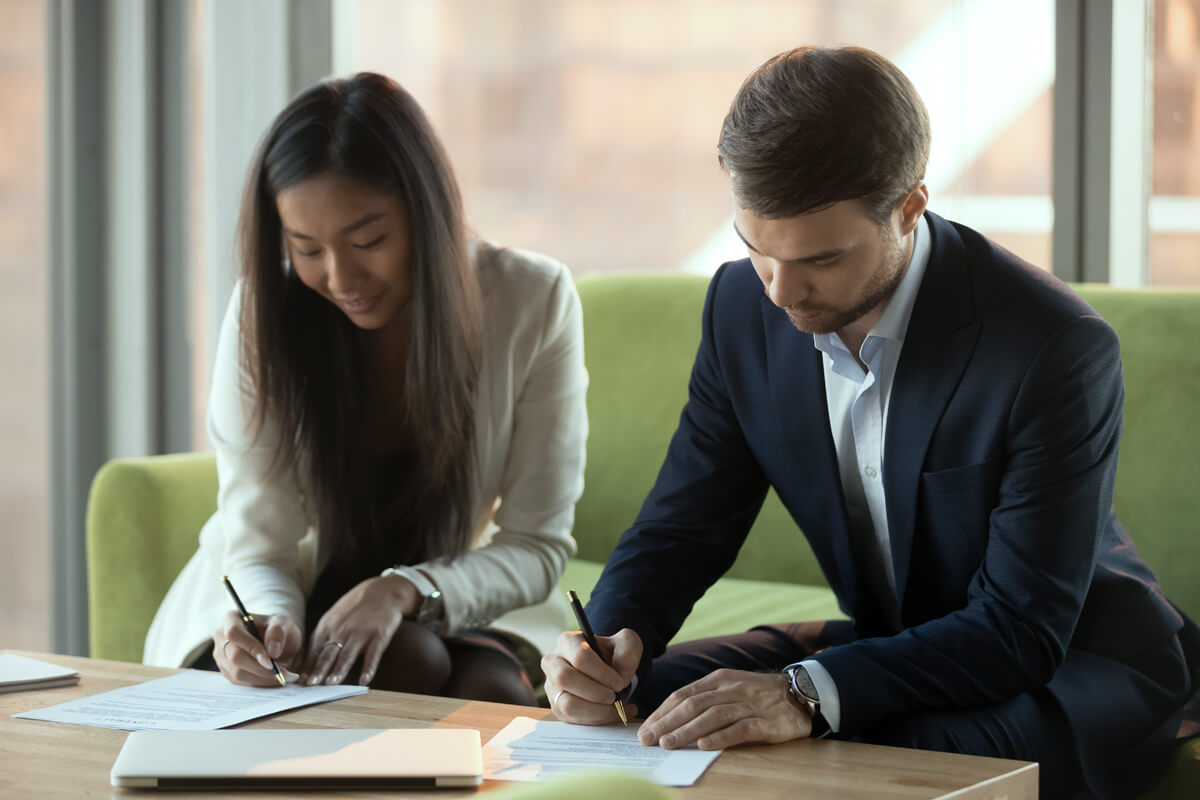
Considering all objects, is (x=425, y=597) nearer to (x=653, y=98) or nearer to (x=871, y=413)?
(x=871, y=413)

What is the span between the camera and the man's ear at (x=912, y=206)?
145 centimetres

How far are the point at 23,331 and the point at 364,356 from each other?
1746mm

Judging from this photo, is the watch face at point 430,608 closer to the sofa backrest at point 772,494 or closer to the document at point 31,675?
the document at point 31,675

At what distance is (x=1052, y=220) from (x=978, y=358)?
1357 millimetres

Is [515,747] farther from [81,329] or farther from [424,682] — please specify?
[81,329]

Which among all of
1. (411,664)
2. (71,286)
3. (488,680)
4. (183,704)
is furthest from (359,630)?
(71,286)

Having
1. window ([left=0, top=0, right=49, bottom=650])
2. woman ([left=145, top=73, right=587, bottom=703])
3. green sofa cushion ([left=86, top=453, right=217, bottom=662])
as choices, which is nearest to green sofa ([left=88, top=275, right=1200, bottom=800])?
green sofa cushion ([left=86, top=453, right=217, bottom=662])

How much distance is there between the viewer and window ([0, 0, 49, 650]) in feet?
10.9

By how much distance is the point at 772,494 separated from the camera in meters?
2.58

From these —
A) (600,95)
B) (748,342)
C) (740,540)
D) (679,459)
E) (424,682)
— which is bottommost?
(424,682)

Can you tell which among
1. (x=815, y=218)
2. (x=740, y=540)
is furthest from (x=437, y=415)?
(x=815, y=218)

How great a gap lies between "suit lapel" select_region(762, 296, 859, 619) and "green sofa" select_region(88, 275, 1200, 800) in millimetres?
588

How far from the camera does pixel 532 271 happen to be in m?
2.05

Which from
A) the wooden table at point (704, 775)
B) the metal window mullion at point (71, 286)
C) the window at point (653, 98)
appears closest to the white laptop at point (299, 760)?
the wooden table at point (704, 775)
